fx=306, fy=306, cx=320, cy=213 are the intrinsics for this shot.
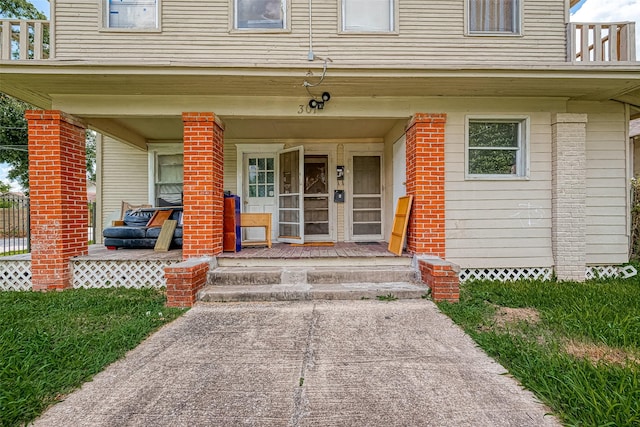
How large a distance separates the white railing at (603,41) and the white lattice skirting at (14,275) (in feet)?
28.5

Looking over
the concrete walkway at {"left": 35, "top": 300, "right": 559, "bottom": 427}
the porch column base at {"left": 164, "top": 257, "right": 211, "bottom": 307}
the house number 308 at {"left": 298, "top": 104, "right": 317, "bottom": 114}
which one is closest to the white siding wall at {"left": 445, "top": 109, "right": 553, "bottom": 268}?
the concrete walkway at {"left": 35, "top": 300, "right": 559, "bottom": 427}

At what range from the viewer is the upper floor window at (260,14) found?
4504mm

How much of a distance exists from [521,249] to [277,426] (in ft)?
14.8

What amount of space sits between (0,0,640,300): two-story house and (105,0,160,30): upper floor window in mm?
21

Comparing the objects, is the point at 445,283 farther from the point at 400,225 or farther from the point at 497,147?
the point at 497,147

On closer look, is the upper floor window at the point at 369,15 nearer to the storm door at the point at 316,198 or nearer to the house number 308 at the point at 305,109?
the house number 308 at the point at 305,109

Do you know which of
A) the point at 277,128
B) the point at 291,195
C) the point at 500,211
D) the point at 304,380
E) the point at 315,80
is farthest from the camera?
the point at 291,195

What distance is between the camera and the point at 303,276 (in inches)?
166

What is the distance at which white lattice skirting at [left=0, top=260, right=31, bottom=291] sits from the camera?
4570 mm

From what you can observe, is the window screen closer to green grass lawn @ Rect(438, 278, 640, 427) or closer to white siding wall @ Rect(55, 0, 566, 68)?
white siding wall @ Rect(55, 0, 566, 68)

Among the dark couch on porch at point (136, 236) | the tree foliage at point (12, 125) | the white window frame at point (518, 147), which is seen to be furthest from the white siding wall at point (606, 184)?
the tree foliage at point (12, 125)

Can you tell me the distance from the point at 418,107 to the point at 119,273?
5.11m

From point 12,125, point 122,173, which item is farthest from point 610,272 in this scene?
point 12,125

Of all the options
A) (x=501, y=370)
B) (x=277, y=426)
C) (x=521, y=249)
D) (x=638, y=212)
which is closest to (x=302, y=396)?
(x=277, y=426)
